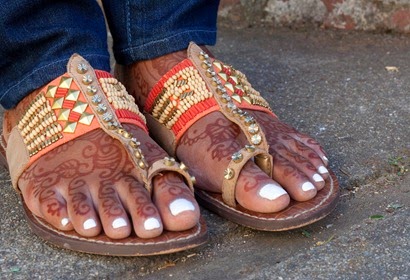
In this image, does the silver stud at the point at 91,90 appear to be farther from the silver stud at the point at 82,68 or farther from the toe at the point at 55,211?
the toe at the point at 55,211

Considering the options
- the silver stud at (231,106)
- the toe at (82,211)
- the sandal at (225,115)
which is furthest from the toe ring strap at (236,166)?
the toe at (82,211)

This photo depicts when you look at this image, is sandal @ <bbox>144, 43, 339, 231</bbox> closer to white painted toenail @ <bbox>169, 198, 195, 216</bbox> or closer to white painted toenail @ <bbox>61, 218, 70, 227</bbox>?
white painted toenail @ <bbox>169, 198, 195, 216</bbox>

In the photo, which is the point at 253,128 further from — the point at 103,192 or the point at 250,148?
the point at 103,192

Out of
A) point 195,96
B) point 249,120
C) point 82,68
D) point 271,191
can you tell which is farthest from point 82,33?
point 271,191

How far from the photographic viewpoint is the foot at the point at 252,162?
128 cm

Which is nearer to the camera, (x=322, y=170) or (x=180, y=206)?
(x=180, y=206)

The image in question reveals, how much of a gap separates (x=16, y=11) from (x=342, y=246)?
65 centimetres

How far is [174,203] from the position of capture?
1.23m

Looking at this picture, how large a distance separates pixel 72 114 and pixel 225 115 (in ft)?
0.85

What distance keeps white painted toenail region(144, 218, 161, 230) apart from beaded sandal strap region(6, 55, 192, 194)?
15 cm

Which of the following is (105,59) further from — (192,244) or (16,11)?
(192,244)

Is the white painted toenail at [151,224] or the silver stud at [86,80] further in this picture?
the silver stud at [86,80]

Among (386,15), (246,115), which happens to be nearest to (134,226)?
(246,115)

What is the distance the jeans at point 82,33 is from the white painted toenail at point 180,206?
1.08 feet
